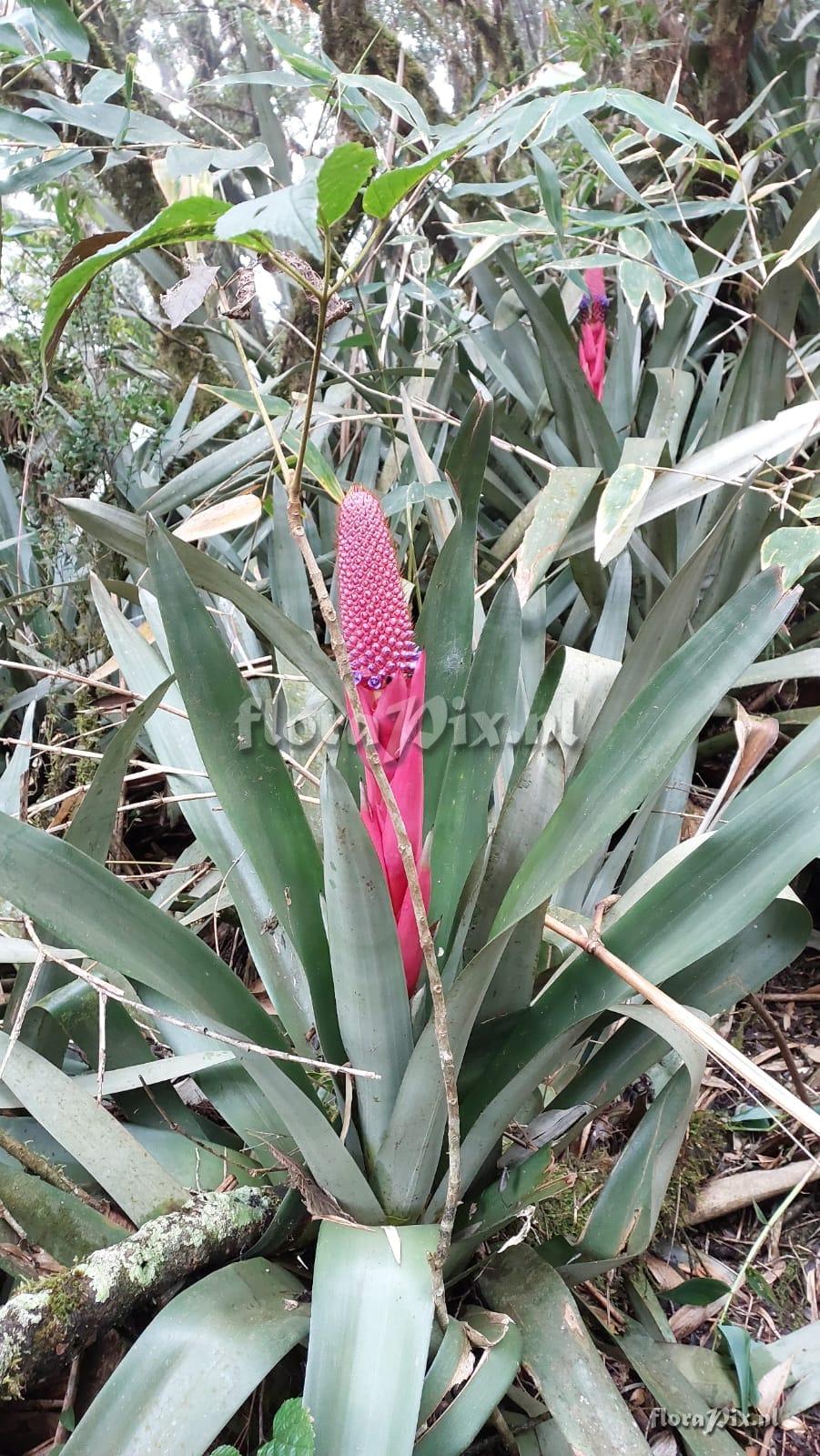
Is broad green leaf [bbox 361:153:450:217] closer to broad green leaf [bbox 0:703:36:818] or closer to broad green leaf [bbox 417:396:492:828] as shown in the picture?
broad green leaf [bbox 417:396:492:828]

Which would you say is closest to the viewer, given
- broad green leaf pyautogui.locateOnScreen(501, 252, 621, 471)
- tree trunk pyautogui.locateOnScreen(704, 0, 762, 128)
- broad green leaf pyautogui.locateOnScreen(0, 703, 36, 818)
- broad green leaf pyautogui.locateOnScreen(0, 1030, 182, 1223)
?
broad green leaf pyautogui.locateOnScreen(0, 1030, 182, 1223)

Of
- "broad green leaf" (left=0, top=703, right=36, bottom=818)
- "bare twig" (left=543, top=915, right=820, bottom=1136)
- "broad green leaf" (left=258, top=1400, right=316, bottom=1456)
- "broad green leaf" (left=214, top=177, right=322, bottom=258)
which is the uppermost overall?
"broad green leaf" (left=214, top=177, right=322, bottom=258)

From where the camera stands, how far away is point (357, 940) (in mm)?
625

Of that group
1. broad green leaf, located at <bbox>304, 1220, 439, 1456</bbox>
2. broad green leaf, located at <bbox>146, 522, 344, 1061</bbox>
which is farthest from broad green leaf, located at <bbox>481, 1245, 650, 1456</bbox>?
broad green leaf, located at <bbox>146, 522, 344, 1061</bbox>

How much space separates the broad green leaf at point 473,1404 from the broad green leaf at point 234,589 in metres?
0.50

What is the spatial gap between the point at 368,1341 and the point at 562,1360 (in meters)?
0.17

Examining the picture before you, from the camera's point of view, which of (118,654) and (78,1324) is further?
(118,654)

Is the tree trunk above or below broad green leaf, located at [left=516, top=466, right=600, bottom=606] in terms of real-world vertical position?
Result: above

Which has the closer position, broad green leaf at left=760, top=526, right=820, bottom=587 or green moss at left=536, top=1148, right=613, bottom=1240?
broad green leaf at left=760, top=526, right=820, bottom=587

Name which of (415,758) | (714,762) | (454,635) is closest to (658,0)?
(714,762)

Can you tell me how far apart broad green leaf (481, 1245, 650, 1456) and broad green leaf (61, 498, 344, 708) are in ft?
1.60

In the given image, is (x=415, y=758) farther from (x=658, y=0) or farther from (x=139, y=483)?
(x=658, y=0)

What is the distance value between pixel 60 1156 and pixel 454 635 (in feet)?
1.93

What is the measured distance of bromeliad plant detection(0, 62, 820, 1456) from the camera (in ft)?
1.85
